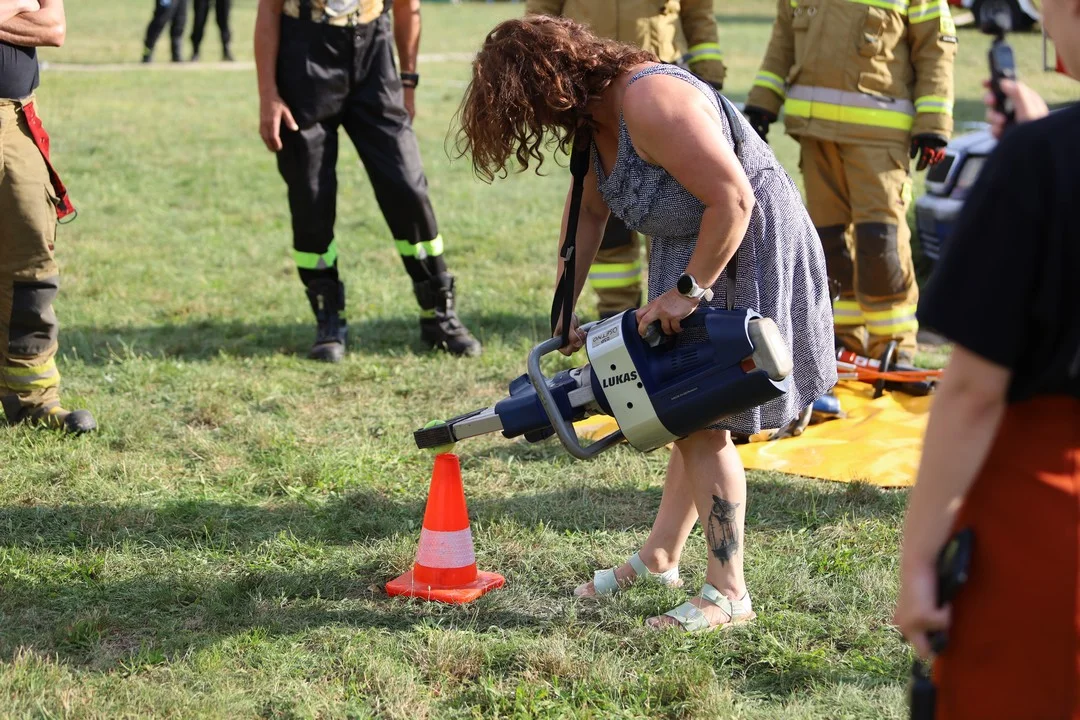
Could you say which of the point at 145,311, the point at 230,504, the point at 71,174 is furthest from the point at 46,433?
the point at 71,174

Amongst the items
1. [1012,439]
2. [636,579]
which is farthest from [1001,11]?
[636,579]

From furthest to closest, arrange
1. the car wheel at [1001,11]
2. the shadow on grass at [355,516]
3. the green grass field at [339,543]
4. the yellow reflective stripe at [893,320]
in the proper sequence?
1. the yellow reflective stripe at [893,320]
2. the shadow on grass at [355,516]
3. the green grass field at [339,543]
4. the car wheel at [1001,11]

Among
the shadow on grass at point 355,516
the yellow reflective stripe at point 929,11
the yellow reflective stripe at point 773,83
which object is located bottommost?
the shadow on grass at point 355,516

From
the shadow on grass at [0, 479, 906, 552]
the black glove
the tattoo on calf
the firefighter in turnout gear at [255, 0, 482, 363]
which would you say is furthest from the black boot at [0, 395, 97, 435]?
the black glove

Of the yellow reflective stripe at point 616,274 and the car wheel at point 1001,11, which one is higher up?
the car wheel at point 1001,11

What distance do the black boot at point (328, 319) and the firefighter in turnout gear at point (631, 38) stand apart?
1.28 metres

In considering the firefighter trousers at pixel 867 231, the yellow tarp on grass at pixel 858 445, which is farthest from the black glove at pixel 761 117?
the yellow tarp on grass at pixel 858 445

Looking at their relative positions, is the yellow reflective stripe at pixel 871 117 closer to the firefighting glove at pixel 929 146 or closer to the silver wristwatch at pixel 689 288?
the firefighting glove at pixel 929 146

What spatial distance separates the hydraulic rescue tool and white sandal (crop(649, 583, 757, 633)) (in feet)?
1.72

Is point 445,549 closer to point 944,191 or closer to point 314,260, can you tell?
point 314,260

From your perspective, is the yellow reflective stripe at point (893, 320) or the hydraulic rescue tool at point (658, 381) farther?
the yellow reflective stripe at point (893, 320)

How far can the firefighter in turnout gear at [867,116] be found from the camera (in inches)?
194

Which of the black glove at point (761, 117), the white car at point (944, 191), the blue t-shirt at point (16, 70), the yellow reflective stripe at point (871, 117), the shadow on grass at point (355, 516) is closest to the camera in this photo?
the shadow on grass at point (355, 516)

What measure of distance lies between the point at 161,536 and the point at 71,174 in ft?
23.0
